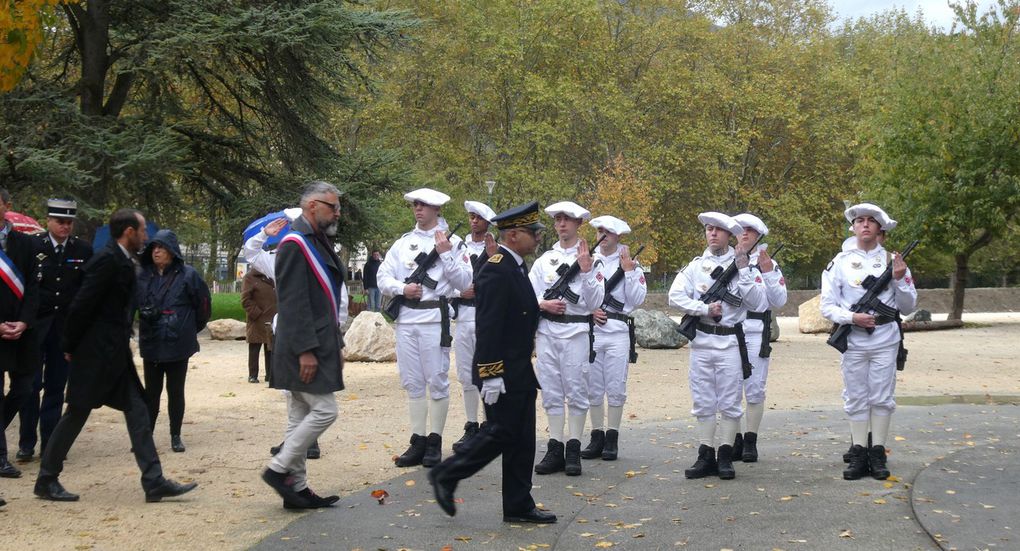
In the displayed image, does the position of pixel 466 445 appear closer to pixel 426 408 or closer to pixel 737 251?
pixel 426 408

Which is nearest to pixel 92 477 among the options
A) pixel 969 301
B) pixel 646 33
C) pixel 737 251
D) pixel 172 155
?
pixel 737 251

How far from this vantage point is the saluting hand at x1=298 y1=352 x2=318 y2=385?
7750mm

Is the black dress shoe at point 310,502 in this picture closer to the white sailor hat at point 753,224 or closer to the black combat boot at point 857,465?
the black combat boot at point 857,465

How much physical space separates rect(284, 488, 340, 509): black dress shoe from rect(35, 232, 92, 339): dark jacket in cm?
308

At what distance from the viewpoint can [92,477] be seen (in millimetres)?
9461

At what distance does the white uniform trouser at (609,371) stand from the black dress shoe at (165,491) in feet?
12.0

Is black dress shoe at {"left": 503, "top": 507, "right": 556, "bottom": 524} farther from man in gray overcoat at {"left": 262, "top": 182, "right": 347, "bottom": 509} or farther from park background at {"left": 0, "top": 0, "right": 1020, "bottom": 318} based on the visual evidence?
park background at {"left": 0, "top": 0, "right": 1020, "bottom": 318}

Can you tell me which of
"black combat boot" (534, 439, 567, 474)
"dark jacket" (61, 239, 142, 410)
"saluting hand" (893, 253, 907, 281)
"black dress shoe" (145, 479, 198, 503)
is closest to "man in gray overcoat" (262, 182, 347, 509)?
"black dress shoe" (145, 479, 198, 503)

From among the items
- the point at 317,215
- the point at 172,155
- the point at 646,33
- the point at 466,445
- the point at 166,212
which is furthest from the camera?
the point at 646,33

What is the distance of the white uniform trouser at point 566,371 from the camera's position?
9766mm

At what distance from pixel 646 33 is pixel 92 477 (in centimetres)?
4817

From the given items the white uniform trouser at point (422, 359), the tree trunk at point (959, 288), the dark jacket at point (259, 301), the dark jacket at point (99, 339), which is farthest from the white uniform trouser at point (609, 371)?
the tree trunk at point (959, 288)

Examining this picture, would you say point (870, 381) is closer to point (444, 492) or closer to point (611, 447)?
point (611, 447)

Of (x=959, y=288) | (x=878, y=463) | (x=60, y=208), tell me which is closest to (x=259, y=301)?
(x=60, y=208)
